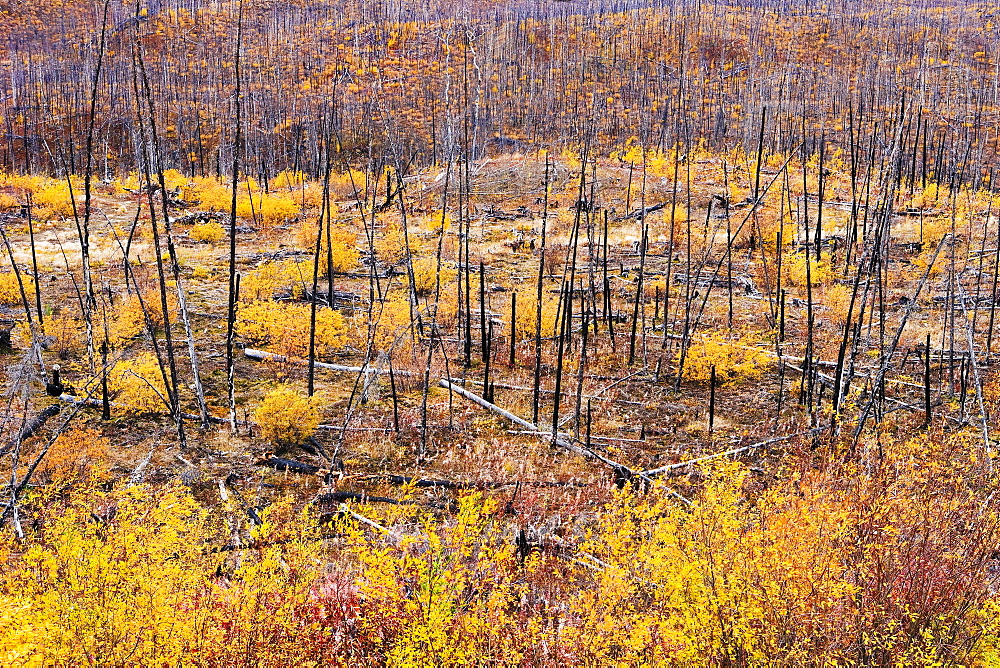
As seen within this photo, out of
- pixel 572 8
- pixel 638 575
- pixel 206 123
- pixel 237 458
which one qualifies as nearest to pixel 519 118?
pixel 206 123

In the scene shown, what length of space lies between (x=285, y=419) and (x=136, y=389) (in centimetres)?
294

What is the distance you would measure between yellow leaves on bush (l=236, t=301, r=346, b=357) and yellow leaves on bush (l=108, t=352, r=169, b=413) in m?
2.88

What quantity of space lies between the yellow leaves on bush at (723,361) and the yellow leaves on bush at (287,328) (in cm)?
747

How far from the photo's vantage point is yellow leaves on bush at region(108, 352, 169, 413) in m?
11.6

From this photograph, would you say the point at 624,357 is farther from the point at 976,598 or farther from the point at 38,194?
the point at 38,194

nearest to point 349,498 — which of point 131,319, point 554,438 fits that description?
point 554,438

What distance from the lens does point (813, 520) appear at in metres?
6.24

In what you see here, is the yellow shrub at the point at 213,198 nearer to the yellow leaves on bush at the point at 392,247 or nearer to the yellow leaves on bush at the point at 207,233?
the yellow leaves on bush at the point at 207,233

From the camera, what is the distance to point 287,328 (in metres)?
14.9

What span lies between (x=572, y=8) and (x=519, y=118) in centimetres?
4205

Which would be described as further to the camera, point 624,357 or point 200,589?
point 624,357

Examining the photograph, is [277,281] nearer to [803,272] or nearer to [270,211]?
[270,211]

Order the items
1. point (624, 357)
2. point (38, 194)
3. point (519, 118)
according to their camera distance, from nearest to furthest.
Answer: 1. point (624, 357)
2. point (38, 194)
3. point (519, 118)

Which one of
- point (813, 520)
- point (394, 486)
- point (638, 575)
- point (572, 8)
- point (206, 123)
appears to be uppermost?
point (572, 8)
